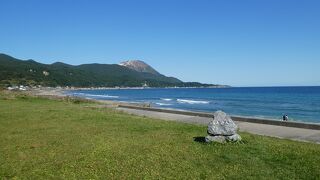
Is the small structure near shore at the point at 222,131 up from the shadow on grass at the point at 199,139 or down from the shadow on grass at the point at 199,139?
up

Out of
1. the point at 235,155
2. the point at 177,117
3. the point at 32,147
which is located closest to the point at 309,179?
the point at 235,155

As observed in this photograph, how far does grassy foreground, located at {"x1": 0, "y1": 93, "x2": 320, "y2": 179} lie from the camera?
10391 millimetres

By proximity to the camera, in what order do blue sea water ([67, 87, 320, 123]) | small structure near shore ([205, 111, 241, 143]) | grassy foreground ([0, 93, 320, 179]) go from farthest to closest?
blue sea water ([67, 87, 320, 123]) < small structure near shore ([205, 111, 241, 143]) < grassy foreground ([0, 93, 320, 179])

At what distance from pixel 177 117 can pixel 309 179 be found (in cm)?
1827

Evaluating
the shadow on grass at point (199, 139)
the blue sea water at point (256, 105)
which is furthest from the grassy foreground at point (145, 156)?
the blue sea water at point (256, 105)

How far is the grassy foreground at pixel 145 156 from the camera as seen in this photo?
34.1 feet

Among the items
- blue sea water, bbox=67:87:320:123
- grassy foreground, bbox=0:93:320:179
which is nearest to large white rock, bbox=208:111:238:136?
grassy foreground, bbox=0:93:320:179

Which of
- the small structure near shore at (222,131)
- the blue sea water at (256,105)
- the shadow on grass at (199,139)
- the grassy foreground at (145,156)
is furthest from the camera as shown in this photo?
the blue sea water at (256,105)

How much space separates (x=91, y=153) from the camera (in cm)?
1310

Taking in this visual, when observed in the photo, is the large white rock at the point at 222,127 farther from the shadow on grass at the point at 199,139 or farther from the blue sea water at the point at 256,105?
the blue sea water at the point at 256,105

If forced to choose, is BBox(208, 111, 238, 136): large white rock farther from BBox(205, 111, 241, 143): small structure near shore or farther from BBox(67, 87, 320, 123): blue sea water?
BBox(67, 87, 320, 123): blue sea water

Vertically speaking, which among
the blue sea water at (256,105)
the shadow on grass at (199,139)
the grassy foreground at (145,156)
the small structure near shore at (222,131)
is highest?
the small structure near shore at (222,131)

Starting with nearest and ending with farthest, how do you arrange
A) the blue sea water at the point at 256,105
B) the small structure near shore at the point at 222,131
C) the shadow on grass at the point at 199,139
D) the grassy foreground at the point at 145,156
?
the grassy foreground at the point at 145,156, the small structure near shore at the point at 222,131, the shadow on grass at the point at 199,139, the blue sea water at the point at 256,105

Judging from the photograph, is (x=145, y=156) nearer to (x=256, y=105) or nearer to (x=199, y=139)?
(x=199, y=139)
